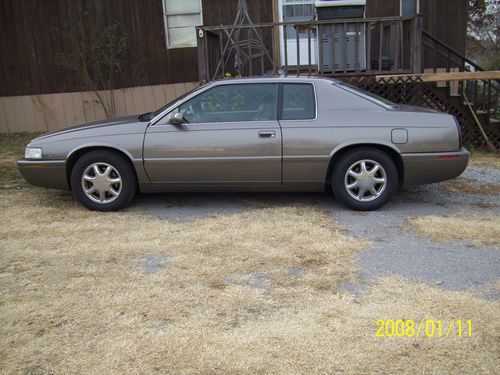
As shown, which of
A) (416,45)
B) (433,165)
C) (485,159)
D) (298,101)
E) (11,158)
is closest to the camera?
(433,165)

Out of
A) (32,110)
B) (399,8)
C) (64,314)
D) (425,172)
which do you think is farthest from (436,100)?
(32,110)

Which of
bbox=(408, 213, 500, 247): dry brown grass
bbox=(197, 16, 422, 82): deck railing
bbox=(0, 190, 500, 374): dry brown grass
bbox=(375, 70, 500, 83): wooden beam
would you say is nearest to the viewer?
bbox=(0, 190, 500, 374): dry brown grass

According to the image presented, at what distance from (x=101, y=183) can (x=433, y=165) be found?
3529 millimetres

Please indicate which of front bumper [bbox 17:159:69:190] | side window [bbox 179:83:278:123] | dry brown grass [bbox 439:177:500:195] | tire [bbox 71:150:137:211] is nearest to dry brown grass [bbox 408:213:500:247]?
dry brown grass [bbox 439:177:500:195]

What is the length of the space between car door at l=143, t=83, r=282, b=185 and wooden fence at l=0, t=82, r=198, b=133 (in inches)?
233

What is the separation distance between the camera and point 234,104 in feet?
19.2

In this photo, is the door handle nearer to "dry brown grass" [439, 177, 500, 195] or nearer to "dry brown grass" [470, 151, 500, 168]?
"dry brown grass" [439, 177, 500, 195]

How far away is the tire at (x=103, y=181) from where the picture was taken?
5.75m

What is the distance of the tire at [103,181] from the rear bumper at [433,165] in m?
2.94

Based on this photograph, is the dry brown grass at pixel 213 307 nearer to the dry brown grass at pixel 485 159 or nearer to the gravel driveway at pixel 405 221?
the gravel driveway at pixel 405 221

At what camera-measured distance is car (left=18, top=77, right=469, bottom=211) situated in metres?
5.58

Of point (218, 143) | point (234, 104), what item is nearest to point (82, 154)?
point (218, 143)

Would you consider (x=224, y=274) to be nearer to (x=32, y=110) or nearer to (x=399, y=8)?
(x=399, y=8)

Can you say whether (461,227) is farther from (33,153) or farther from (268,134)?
(33,153)
